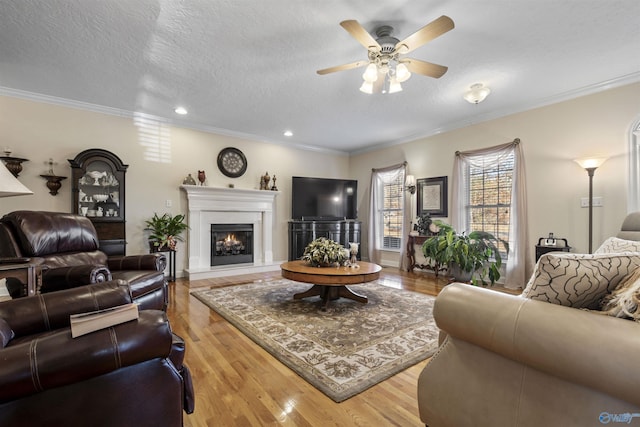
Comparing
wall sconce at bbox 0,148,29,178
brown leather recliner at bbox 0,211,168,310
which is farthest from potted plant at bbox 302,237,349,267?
wall sconce at bbox 0,148,29,178

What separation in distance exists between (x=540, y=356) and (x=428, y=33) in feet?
6.58

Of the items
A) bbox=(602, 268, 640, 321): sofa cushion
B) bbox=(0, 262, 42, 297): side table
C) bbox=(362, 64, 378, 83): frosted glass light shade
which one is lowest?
bbox=(0, 262, 42, 297): side table

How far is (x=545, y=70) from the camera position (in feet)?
10.1

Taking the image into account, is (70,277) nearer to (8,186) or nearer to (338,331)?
(8,186)

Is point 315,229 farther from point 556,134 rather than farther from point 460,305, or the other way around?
point 460,305

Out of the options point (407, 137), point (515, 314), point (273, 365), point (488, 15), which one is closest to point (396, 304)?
point (273, 365)

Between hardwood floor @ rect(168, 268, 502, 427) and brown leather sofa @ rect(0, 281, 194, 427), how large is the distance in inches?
15.8

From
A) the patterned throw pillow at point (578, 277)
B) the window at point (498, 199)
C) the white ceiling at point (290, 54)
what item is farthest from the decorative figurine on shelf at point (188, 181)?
the patterned throw pillow at point (578, 277)

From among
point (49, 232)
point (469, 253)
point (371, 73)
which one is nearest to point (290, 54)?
point (371, 73)

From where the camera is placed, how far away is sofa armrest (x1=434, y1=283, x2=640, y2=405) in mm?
812

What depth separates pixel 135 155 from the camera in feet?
14.5

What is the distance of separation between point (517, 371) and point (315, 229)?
16.2ft

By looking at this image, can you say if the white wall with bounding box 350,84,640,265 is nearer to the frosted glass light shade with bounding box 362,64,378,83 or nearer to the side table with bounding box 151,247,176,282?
the frosted glass light shade with bounding box 362,64,378,83

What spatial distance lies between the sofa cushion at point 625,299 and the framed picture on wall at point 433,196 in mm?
A: 4061
